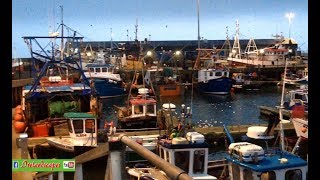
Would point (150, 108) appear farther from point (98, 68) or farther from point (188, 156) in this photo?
point (98, 68)

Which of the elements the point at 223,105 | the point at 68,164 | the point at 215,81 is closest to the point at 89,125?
the point at 68,164

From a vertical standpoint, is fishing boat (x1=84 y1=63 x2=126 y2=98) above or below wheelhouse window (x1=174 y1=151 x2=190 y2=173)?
above

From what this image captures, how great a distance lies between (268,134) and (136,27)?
15.3 m

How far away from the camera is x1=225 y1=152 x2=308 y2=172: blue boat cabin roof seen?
11.9 feet

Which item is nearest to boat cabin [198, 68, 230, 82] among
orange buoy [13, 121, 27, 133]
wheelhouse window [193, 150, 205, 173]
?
orange buoy [13, 121, 27, 133]

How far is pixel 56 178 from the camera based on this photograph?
3.78m

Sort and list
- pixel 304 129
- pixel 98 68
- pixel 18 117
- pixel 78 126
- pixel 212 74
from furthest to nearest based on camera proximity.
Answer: pixel 212 74 < pixel 98 68 < pixel 18 117 < pixel 304 129 < pixel 78 126

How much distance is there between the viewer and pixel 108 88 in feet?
53.9

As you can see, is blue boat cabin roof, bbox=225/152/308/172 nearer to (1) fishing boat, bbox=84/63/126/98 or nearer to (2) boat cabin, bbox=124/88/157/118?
(2) boat cabin, bbox=124/88/157/118

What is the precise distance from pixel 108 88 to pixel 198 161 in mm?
12209

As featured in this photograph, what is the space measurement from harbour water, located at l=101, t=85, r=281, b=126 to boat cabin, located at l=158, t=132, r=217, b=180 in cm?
640

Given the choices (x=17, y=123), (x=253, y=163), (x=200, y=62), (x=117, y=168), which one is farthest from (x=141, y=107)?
(x=200, y=62)


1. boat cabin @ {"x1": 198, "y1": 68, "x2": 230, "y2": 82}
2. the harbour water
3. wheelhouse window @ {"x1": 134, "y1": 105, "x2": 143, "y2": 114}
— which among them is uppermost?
boat cabin @ {"x1": 198, "y1": 68, "x2": 230, "y2": 82}

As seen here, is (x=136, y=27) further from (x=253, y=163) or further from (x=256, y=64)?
(x=253, y=163)
